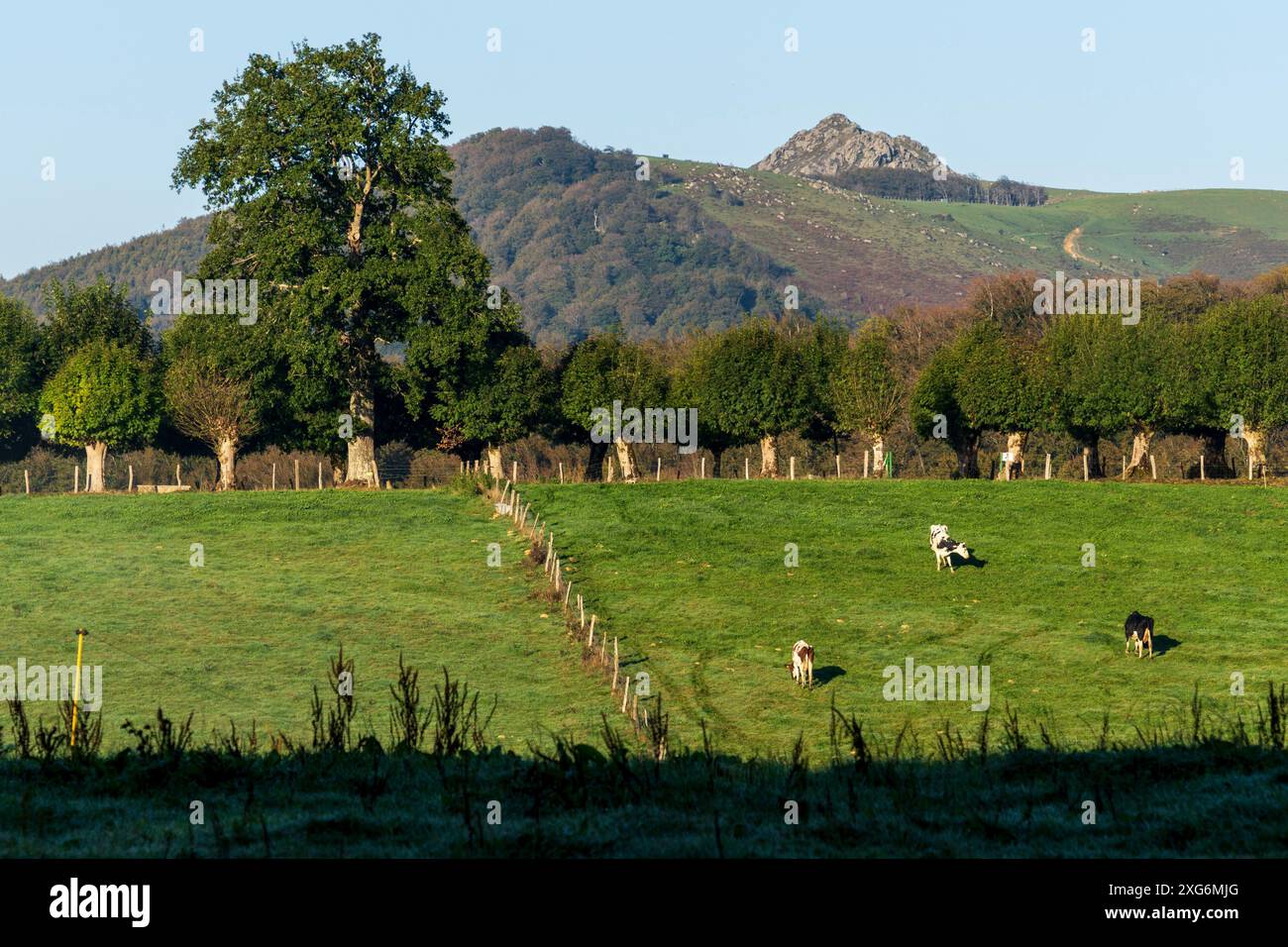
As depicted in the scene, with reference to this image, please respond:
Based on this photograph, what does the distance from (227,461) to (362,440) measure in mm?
9168

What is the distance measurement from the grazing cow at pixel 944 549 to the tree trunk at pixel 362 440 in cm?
3584

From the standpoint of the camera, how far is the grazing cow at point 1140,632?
46625 millimetres

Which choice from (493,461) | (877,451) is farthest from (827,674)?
(877,451)

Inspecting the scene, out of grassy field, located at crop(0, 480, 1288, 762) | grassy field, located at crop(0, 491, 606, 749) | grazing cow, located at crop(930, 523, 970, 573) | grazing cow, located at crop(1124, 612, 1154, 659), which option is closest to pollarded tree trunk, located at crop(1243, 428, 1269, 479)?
grassy field, located at crop(0, 480, 1288, 762)

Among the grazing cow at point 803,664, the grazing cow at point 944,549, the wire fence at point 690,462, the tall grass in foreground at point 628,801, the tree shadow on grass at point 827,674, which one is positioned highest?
the wire fence at point 690,462

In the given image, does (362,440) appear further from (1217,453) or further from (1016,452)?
(1217,453)

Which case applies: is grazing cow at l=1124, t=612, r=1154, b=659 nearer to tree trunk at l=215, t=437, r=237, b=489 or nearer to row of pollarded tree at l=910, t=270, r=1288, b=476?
row of pollarded tree at l=910, t=270, r=1288, b=476

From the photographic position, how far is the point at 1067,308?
333ft

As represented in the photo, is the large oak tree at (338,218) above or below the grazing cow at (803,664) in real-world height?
above

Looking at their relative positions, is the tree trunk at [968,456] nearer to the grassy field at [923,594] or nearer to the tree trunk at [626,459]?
the grassy field at [923,594]

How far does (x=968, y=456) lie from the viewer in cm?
9569

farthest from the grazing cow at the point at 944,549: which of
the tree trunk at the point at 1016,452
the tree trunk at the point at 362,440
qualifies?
the tree trunk at the point at 362,440
